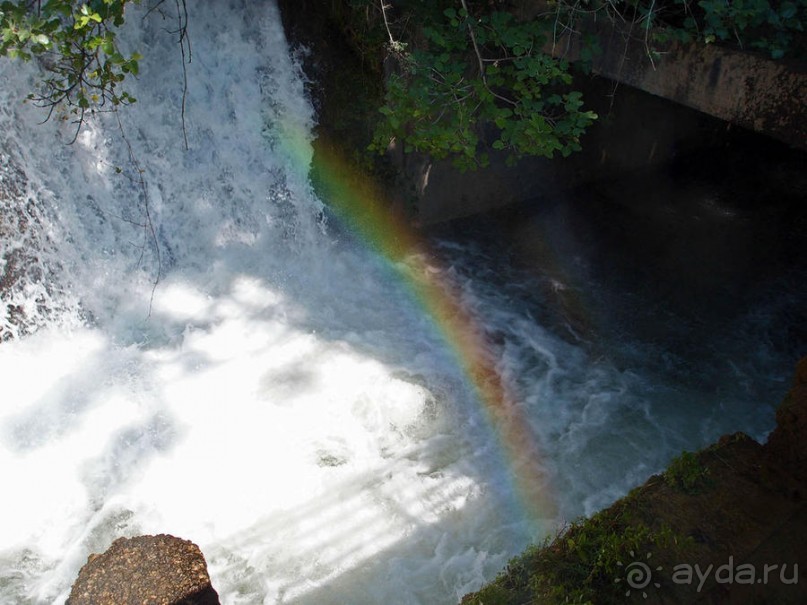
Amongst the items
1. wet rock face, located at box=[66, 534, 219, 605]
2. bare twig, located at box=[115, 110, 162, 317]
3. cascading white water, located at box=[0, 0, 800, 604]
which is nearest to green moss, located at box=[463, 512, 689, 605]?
cascading white water, located at box=[0, 0, 800, 604]

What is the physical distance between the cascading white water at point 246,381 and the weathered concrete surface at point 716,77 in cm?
261

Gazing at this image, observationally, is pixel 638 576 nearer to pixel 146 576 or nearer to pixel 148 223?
pixel 146 576

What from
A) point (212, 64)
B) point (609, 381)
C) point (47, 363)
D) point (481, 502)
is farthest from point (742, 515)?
point (212, 64)

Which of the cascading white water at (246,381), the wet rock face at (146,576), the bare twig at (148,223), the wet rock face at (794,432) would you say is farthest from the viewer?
the bare twig at (148,223)

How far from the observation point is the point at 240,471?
16.1 ft

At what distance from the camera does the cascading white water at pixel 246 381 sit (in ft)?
14.5

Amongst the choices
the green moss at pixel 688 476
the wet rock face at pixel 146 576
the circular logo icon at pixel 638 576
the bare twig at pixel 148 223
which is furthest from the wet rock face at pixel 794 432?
the bare twig at pixel 148 223

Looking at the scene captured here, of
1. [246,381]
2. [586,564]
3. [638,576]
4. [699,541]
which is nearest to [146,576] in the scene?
[246,381]

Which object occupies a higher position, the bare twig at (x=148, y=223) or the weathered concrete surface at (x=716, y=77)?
the weathered concrete surface at (x=716, y=77)

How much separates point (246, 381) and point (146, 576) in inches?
87.1

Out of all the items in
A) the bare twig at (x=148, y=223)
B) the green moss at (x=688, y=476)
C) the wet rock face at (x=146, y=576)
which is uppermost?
the green moss at (x=688, y=476)

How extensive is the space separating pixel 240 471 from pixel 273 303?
6.78ft

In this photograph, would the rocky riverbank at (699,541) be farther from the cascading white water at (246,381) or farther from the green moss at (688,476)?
the cascading white water at (246,381)

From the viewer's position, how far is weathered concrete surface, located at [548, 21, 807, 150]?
383 centimetres
